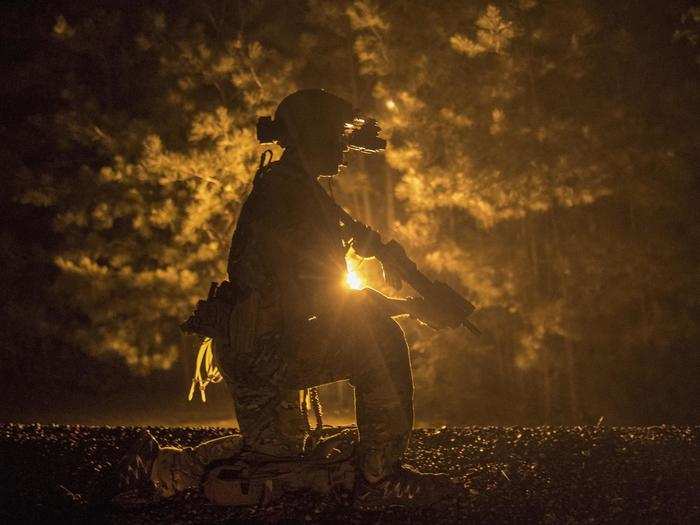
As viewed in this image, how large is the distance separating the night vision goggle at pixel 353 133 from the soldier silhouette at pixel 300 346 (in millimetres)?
186

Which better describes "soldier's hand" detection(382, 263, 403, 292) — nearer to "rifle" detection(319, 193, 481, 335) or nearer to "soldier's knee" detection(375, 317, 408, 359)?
"rifle" detection(319, 193, 481, 335)

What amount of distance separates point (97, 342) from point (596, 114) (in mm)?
8342

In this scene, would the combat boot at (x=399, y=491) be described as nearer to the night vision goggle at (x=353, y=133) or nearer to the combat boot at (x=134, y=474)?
the combat boot at (x=134, y=474)

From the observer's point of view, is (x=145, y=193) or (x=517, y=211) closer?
(x=517, y=211)

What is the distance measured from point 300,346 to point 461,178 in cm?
814

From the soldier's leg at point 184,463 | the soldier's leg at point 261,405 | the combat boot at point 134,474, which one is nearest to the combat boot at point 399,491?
the soldier's leg at point 261,405

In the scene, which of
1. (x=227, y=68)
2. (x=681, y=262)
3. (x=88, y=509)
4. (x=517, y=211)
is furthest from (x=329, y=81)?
(x=88, y=509)

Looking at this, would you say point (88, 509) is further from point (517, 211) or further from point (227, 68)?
point (227, 68)

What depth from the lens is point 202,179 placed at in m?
12.3

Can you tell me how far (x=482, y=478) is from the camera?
12.7 feet

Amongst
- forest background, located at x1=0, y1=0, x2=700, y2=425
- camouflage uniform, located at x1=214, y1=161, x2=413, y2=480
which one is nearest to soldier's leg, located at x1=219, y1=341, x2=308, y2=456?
camouflage uniform, located at x1=214, y1=161, x2=413, y2=480

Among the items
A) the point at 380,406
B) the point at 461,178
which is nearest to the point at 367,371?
the point at 380,406

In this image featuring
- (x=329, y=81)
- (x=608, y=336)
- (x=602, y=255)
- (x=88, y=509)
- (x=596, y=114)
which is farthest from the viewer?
(x=329, y=81)

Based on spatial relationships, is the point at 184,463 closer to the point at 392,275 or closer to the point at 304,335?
the point at 304,335
